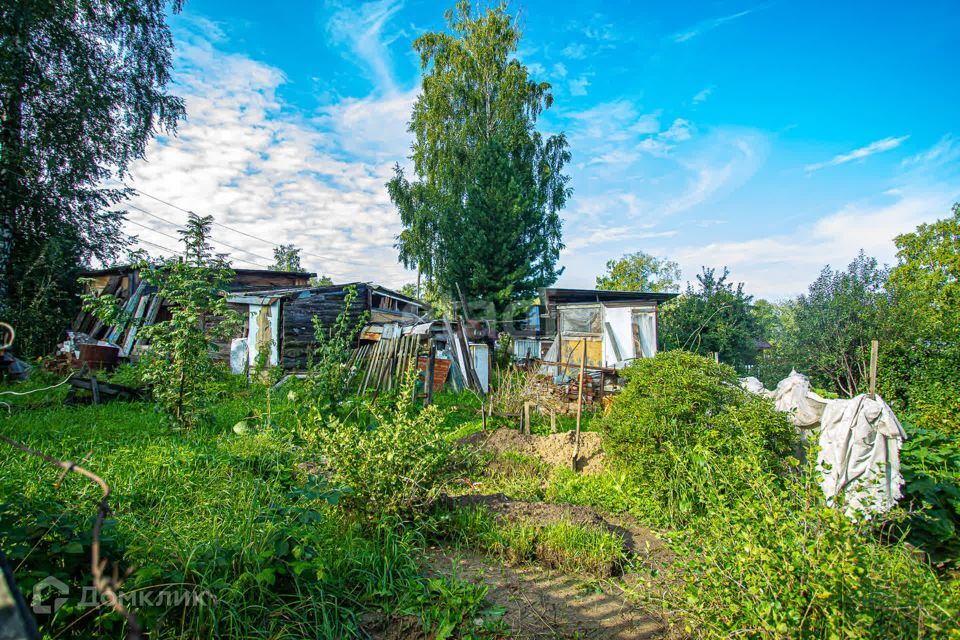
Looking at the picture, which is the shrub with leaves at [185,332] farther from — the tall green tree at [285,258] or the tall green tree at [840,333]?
the tall green tree at [285,258]

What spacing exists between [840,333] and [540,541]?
12521 mm

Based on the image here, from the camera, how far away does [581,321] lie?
15.2 meters

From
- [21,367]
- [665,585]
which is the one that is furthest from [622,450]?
[21,367]

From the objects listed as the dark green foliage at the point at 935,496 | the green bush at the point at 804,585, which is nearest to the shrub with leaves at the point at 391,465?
the green bush at the point at 804,585

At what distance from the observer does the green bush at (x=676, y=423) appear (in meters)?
4.76

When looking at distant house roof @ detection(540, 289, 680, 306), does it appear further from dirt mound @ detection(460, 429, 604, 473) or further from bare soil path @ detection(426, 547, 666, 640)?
bare soil path @ detection(426, 547, 666, 640)

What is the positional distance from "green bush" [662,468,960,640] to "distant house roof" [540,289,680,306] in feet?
43.2

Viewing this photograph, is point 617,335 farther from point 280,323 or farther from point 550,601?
point 550,601

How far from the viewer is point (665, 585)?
2.79m

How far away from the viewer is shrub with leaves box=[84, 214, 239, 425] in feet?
17.8

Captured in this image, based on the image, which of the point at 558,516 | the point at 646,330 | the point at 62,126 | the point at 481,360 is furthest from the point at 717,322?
the point at 62,126

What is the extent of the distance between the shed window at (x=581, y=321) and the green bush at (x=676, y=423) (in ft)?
29.5

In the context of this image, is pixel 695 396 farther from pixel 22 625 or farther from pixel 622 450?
pixel 22 625

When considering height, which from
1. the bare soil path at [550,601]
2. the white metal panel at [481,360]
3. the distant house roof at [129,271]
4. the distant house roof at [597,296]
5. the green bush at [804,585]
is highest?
the distant house roof at [129,271]
